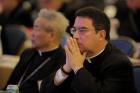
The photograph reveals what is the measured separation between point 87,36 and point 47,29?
3.74 feet

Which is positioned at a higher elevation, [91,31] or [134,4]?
[91,31]

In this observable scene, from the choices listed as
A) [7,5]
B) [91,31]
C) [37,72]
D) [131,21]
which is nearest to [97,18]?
[91,31]


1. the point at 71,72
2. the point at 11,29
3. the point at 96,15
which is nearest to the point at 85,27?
the point at 96,15

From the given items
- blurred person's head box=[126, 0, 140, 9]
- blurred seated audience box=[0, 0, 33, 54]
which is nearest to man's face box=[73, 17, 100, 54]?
blurred person's head box=[126, 0, 140, 9]

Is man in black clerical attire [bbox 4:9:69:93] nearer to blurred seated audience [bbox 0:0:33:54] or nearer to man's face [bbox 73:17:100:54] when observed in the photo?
man's face [bbox 73:17:100:54]

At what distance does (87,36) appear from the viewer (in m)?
3.65

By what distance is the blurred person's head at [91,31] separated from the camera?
365 centimetres

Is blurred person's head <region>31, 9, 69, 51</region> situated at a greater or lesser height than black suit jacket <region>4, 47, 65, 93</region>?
greater

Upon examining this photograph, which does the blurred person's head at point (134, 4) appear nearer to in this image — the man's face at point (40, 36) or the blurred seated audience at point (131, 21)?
the blurred seated audience at point (131, 21)

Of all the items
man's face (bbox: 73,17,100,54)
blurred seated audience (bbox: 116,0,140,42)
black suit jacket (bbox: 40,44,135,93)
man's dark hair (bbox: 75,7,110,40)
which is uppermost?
man's dark hair (bbox: 75,7,110,40)

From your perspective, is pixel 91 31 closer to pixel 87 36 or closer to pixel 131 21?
pixel 87 36

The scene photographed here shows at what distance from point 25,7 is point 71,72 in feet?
18.5

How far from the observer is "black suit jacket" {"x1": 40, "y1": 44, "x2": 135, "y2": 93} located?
3514mm

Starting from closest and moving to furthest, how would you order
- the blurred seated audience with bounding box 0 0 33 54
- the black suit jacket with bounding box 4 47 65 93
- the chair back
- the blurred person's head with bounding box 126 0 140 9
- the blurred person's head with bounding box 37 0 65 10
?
the chair back → the black suit jacket with bounding box 4 47 65 93 → the blurred person's head with bounding box 126 0 140 9 → the blurred person's head with bounding box 37 0 65 10 → the blurred seated audience with bounding box 0 0 33 54
